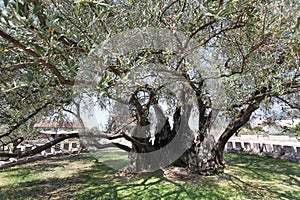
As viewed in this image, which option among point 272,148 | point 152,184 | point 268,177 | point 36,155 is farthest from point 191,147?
point 36,155

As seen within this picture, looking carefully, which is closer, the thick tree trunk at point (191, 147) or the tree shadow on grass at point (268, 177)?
the tree shadow on grass at point (268, 177)

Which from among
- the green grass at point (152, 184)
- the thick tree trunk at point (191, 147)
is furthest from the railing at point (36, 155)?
the thick tree trunk at point (191, 147)

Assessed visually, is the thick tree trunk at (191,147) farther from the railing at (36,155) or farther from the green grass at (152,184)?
the railing at (36,155)

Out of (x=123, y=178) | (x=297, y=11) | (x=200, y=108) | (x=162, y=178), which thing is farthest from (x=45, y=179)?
(x=297, y=11)

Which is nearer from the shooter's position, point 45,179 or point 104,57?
point 104,57

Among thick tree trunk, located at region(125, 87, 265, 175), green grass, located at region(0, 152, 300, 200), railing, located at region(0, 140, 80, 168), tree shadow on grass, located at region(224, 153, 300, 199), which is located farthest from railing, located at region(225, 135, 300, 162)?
railing, located at region(0, 140, 80, 168)

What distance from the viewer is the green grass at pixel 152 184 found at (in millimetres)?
4977

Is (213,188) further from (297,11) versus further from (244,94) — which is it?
(297,11)

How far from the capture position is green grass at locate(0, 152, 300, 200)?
498 cm

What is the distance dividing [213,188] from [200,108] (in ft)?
8.38

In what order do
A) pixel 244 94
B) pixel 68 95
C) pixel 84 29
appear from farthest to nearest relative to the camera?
pixel 244 94
pixel 68 95
pixel 84 29

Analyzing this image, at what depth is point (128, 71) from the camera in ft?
10.2

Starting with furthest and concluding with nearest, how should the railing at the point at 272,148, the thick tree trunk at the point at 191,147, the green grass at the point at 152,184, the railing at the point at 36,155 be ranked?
the railing at the point at 272,148, the railing at the point at 36,155, the thick tree trunk at the point at 191,147, the green grass at the point at 152,184

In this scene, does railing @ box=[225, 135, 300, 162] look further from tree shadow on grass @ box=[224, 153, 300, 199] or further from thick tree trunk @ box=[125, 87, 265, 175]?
thick tree trunk @ box=[125, 87, 265, 175]
